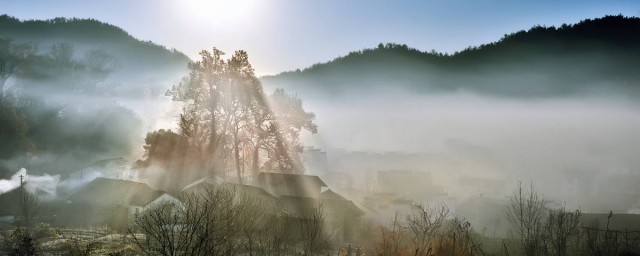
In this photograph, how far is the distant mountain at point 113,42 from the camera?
8181 cm

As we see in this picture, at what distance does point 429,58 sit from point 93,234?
440ft

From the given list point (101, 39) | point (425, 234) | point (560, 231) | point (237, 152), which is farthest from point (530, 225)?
point (101, 39)

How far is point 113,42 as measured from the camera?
9556 centimetres

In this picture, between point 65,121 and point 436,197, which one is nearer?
point 65,121

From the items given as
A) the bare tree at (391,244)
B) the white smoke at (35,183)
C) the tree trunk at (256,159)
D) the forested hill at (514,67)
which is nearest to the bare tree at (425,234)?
the bare tree at (391,244)

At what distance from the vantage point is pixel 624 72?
11200cm

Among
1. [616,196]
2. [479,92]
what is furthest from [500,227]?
[479,92]

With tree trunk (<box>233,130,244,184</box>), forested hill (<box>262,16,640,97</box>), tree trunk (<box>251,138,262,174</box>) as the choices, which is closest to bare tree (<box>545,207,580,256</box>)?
tree trunk (<box>251,138,262,174</box>)

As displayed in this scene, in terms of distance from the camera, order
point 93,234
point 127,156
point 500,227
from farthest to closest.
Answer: point 127,156
point 500,227
point 93,234

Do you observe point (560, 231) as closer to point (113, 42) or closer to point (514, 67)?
point (113, 42)

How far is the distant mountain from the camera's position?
268 ft

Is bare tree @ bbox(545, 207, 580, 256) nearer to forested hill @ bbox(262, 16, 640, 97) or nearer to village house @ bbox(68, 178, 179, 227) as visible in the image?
village house @ bbox(68, 178, 179, 227)

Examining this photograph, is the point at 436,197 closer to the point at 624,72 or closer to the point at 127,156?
the point at 127,156

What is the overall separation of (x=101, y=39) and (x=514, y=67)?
104 metres
